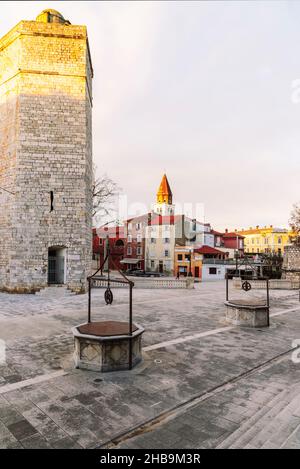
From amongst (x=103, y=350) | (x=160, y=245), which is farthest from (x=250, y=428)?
(x=160, y=245)

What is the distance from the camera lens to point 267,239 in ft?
211

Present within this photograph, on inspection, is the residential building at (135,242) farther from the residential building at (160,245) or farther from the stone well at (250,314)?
the stone well at (250,314)

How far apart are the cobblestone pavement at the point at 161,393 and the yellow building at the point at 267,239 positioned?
55837 millimetres

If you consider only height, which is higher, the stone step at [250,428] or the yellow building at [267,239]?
the yellow building at [267,239]

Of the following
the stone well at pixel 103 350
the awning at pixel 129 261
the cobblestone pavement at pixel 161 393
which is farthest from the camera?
the awning at pixel 129 261

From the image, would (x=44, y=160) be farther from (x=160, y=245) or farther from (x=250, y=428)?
(x=160, y=245)

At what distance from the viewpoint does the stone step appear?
11.9 ft

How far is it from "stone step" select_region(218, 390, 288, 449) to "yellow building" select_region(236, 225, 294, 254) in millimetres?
58281

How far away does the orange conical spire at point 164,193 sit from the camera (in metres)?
71.6

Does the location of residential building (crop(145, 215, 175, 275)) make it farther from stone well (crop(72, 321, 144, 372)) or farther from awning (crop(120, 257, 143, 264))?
stone well (crop(72, 321, 144, 372))

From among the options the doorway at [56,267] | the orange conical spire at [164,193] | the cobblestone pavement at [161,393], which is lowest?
the cobblestone pavement at [161,393]

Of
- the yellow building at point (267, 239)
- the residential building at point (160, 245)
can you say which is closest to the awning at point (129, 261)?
the residential building at point (160, 245)
